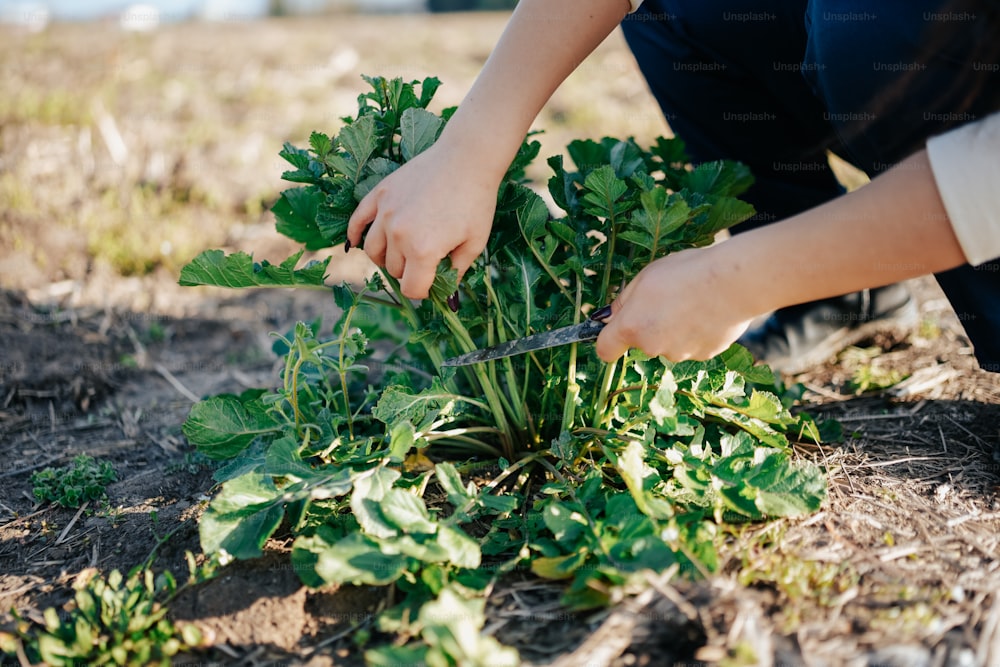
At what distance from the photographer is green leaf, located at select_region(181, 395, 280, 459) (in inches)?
66.9

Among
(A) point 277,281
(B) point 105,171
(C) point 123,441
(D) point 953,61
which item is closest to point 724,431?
(D) point 953,61

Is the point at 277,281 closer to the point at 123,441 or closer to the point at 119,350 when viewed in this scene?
the point at 123,441

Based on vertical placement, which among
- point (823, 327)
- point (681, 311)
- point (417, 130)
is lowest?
point (823, 327)

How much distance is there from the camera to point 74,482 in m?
1.90

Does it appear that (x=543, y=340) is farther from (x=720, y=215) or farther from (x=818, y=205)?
(x=818, y=205)

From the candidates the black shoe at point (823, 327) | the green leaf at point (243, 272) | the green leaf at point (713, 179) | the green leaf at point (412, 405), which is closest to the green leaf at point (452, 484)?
the green leaf at point (412, 405)

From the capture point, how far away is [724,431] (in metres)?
1.86

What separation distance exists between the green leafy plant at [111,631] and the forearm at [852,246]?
1.15 meters

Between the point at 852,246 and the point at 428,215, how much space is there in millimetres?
Answer: 754

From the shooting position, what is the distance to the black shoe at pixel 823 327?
246 cm

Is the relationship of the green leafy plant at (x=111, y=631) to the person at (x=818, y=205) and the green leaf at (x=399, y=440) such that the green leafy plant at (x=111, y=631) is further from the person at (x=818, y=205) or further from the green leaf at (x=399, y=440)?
the person at (x=818, y=205)

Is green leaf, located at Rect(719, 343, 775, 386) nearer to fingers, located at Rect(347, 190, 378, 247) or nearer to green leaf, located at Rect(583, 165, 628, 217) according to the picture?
green leaf, located at Rect(583, 165, 628, 217)

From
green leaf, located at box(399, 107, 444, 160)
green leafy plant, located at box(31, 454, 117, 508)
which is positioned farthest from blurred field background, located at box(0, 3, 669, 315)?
green leafy plant, located at box(31, 454, 117, 508)

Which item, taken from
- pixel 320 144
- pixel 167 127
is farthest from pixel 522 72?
pixel 167 127
